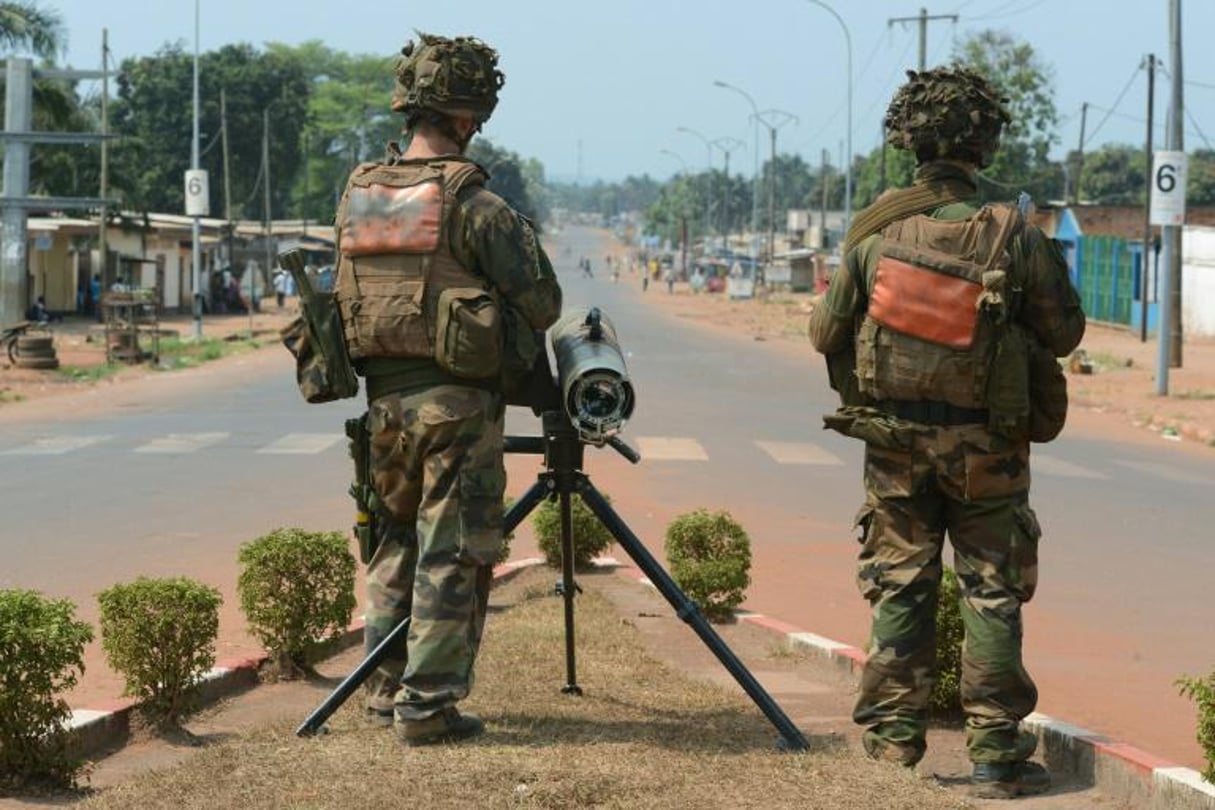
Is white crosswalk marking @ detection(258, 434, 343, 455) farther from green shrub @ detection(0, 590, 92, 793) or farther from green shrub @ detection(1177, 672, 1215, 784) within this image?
green shrub @ detection(1177, 672, 1215, 784)

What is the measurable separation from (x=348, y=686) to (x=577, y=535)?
4.56m

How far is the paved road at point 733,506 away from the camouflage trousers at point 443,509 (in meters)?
2.15

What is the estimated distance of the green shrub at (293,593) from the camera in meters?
7.11

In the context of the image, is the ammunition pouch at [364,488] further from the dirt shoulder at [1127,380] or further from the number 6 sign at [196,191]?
the number 6 sign at [196,191]

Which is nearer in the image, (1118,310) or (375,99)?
(1118,310)

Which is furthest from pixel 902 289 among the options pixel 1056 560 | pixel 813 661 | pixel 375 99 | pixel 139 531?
pixel 375 99

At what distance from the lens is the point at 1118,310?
2013 inches

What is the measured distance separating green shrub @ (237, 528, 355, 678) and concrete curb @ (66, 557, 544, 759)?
0.48 ft

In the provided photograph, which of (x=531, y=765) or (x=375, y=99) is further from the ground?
(x=375, y=99)

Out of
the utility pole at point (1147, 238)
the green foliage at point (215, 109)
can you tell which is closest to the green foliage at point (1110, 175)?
the green foliage at point (215, 109)

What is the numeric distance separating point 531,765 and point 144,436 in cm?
1500

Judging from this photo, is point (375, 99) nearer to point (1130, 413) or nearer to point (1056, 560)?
point (1130, 413)

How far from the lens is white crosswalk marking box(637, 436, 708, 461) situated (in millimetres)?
17719

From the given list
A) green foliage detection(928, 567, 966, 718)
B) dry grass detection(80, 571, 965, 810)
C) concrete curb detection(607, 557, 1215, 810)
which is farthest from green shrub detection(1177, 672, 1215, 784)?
green foliage detection(928, 567, 966, 718)
